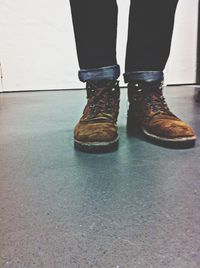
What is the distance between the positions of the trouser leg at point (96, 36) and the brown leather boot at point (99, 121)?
31mm

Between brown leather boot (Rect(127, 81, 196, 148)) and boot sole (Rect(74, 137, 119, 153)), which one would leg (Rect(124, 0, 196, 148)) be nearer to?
brown leather boot (Rect(127, 81, 196, 148))

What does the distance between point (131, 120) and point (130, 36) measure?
217 millimetres

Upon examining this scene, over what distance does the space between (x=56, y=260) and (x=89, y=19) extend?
0.60 meters

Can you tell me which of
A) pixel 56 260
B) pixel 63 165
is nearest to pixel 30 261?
pixel 56 260

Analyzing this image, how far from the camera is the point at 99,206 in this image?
462 mm

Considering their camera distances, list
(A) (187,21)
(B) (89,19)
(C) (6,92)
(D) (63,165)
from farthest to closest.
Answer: (A) (187,21) < (C) (6,92) < (B) (89,19) < (D) (63,165)

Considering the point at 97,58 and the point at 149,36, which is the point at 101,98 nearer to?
the point at 97,58

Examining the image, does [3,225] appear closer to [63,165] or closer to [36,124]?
[63,165]

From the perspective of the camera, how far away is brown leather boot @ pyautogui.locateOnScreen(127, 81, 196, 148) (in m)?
0.73

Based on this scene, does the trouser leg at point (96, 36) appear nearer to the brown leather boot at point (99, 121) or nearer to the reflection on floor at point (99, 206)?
the brown leather boot at point (99, 121)

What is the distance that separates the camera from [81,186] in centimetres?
54

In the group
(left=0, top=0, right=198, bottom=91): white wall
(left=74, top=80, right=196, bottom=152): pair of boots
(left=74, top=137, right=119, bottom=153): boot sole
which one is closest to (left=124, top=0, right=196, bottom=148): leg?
(left=74, top=80, right=196, bottom=152): pair of boots

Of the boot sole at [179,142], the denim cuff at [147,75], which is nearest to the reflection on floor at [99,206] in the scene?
the boot sole at [179,142]

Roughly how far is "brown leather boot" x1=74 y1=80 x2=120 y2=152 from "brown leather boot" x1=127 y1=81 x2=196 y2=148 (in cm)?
6
